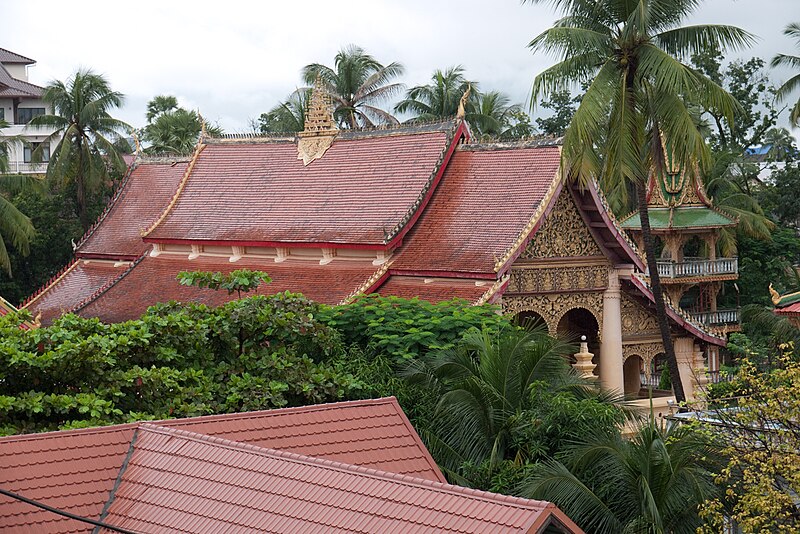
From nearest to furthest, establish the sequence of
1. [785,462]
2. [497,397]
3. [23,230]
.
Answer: [785,462] < [497,397] < [23,230]

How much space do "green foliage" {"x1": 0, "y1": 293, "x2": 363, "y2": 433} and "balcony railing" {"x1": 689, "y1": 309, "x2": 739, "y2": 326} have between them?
2630cm

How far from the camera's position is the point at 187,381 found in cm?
1705

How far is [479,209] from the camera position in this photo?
2338cm

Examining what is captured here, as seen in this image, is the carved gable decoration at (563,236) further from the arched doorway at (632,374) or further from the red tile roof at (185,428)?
the red tile roof at (185,428)

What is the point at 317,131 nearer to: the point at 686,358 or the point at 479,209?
the point at 479,209

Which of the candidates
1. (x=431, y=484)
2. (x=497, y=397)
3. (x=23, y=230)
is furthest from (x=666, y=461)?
(x=23, y=230)

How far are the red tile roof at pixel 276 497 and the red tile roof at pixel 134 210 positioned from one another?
21522mm

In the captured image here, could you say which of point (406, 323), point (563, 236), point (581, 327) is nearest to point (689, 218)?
point (581, 327)

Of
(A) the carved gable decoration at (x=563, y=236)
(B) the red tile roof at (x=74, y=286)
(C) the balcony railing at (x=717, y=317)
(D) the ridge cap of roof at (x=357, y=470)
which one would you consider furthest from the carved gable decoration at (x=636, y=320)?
(C) the balcony railing at (x=717, y=317)

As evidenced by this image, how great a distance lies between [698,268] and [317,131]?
62.4ft

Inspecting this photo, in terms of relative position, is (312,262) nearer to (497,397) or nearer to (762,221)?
(497,397)

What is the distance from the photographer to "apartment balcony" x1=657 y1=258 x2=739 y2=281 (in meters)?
42.3

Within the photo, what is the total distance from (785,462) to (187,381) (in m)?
8.13

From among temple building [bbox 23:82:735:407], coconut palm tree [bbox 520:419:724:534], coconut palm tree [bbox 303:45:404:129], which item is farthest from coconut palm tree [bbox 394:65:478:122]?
coconut palm tree [bbox 520:419:724:534]
